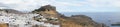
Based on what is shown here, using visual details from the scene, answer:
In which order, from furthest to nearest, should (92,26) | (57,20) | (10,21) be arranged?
1. (92,26)
2. (57,20)
3. (10,21)

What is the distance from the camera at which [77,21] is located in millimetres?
42188

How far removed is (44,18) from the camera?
133 feet

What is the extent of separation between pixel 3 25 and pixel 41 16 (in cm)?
768

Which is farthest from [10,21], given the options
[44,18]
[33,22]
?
[44,18]

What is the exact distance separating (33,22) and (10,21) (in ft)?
5.97

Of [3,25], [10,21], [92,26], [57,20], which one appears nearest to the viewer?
[3,25]

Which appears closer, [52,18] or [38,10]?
[52,18]

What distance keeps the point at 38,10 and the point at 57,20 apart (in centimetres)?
722

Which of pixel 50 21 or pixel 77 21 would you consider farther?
pixel 77 21

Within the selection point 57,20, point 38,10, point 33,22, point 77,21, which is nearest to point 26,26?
point 33,22

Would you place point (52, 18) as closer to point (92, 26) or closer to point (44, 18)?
point (44, 18)

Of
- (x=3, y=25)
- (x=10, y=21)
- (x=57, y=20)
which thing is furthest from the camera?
(x=57, y=20)

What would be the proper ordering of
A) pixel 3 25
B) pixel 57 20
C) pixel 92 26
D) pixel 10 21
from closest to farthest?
pixel 3 25
pixel 10 21
pixel 57 20
pixel 92 26

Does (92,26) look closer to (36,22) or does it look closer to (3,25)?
(36,22)
